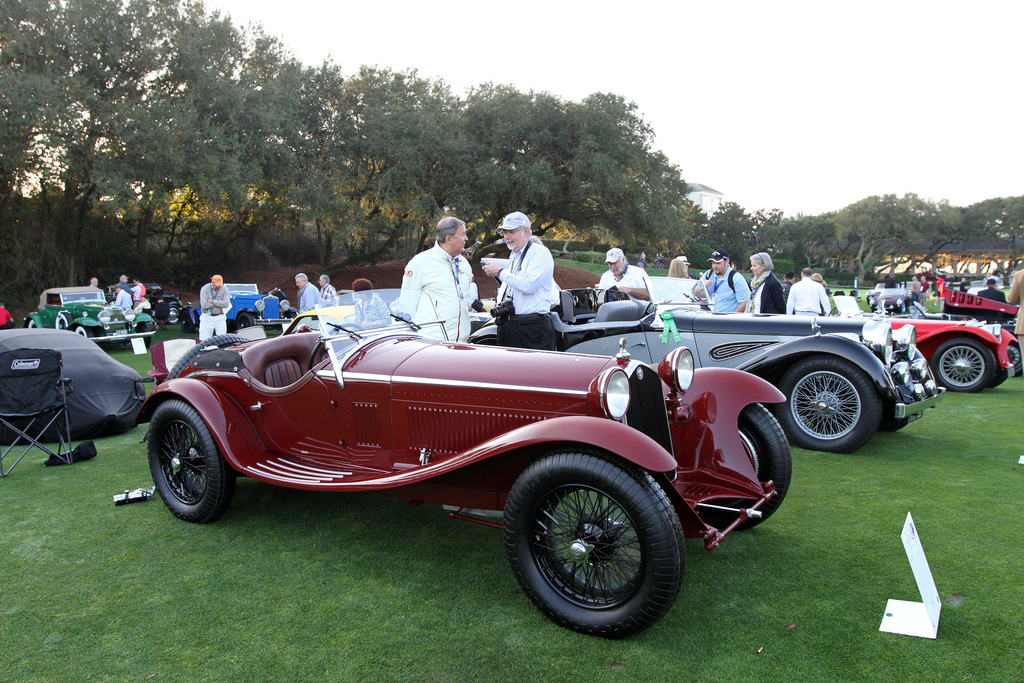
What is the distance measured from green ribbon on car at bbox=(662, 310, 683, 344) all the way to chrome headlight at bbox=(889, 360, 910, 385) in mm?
1833

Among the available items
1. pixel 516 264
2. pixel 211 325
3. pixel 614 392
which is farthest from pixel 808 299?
pixel 211 325

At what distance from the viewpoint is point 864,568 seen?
3.17 m

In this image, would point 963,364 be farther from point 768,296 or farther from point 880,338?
point 880,338

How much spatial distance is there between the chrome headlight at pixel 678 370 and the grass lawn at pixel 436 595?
91 cm

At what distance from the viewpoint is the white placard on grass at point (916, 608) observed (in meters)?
2.55

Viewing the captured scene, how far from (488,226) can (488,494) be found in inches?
966

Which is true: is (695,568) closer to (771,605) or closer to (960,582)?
(771,605)

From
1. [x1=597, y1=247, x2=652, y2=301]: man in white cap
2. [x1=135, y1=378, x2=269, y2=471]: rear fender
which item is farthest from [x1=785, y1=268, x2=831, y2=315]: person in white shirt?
[x1=135, y1=378, x2=269, y2=471]: rear fender

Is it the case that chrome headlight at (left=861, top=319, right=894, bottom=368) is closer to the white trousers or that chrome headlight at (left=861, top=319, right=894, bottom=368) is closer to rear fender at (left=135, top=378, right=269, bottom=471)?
rear fender at (left=135, top=378, right=269, bottom=471)

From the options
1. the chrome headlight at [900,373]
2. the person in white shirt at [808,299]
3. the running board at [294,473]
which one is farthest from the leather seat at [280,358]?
the person in white shirt at [808,299]

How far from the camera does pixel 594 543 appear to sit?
2.66 metres

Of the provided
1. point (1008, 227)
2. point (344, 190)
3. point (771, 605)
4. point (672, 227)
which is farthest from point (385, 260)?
point (1008, 227)

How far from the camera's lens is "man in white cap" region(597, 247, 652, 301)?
6.77 meters

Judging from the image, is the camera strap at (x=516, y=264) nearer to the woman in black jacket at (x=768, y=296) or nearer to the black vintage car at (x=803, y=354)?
the black vintage car at (x=803, y=354)
